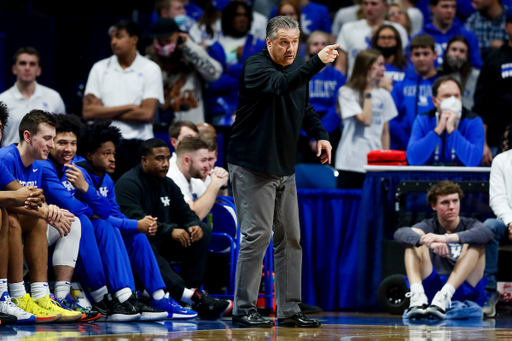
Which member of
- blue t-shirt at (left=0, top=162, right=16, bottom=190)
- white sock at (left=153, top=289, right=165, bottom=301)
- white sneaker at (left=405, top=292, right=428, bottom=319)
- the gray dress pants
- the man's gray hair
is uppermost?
the man's gray hair

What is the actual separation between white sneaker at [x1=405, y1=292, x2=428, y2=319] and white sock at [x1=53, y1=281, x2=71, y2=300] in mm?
2503

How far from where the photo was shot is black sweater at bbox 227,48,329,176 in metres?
4.52

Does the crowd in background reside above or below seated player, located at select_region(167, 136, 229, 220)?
above

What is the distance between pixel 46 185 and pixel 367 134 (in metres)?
3.56

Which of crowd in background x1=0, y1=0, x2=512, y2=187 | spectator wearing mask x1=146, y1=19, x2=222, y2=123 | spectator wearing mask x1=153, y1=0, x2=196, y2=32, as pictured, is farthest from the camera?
spectator wearing mask x1=153, y1=0, x2=196, y2=32

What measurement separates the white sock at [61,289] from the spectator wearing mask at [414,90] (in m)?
4.12

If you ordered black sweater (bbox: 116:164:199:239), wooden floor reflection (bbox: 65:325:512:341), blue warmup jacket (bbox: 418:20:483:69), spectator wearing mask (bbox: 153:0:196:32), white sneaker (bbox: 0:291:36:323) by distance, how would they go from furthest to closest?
spectator wearing mask (bbox: 153:0:196:32), blue warmup jacket (bbox: 418:20:483:69), black sweater (bbox: 116:164:199:239), white sneaker (bbox: 0:291:36:323), wooden floor reflection (bbox: 65:325:512:341)

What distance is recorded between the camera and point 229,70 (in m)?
8.37

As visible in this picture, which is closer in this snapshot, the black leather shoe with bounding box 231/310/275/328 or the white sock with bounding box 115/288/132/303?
the black leather shoe with bounding box 231/310/275/328

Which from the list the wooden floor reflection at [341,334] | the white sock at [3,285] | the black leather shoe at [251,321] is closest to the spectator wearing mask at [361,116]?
the wooden floor reflection at [341,334]

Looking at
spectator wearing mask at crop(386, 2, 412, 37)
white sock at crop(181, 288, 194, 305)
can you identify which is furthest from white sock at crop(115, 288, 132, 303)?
spectator wearing mask at crop(386, 2, 412, 37)

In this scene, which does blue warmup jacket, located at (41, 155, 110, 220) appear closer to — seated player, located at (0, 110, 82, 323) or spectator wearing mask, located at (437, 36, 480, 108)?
seated player, located at (0, 110, 82, 323)

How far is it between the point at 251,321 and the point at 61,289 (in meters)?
1.34

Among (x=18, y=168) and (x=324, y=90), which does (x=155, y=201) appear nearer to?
(x=18, y=168)
